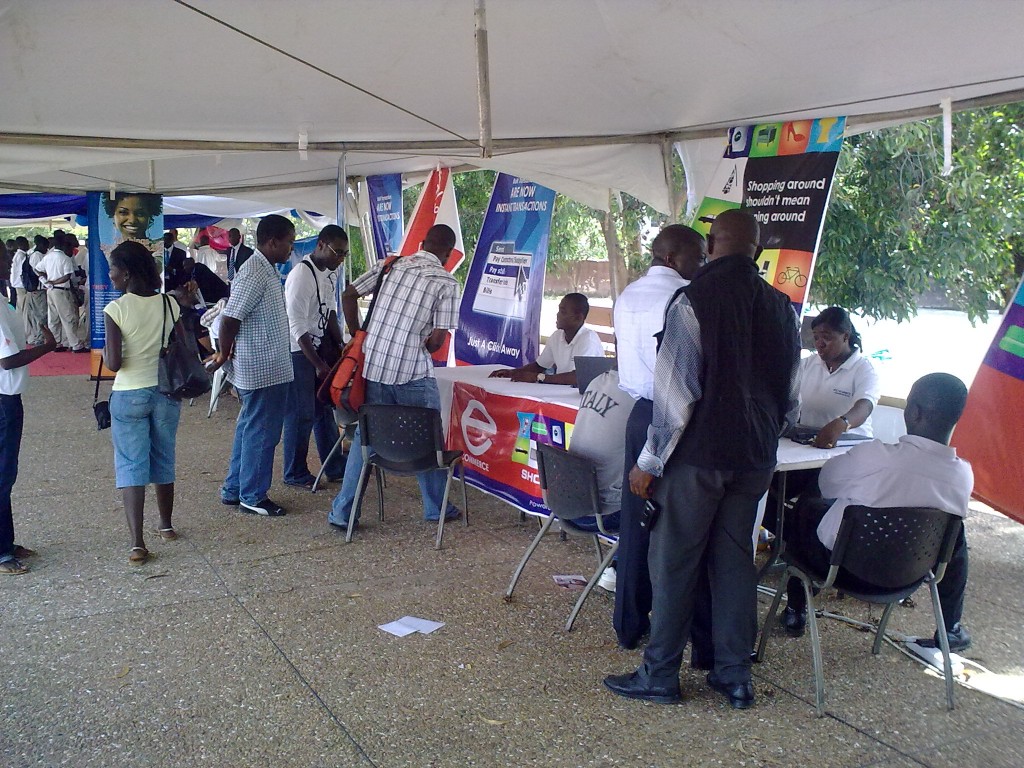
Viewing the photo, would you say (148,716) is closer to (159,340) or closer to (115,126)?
(159,340)

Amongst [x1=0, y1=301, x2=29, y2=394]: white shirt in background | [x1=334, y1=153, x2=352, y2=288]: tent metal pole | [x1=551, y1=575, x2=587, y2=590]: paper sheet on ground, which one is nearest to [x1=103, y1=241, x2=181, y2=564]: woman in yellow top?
[x1=0, y1=301, x2=29, y2=394]: white shirt in background

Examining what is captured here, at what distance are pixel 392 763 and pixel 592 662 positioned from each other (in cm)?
104

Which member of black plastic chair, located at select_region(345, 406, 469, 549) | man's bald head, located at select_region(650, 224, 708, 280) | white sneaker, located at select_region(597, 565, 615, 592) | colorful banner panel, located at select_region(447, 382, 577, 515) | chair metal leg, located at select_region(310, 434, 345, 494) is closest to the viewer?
man's bald head, located at select_region(650, 224, 708, 280)

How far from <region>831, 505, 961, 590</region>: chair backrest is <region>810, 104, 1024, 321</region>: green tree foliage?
414cm

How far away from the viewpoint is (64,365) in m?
13.1

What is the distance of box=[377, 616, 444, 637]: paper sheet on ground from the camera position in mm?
3812

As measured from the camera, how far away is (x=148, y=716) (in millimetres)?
3059

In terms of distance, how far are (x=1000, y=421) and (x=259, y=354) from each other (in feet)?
13.7

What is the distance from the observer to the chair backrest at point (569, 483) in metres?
3.72

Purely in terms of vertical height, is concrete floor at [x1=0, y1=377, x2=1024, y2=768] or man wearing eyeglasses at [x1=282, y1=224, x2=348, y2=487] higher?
man wearing eyeglasses at [x1=282, y1=224, x2=348, y2=487]

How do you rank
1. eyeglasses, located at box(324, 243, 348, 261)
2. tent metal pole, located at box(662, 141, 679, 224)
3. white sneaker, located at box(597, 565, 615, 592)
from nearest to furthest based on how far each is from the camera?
white sneaker, located at box(597, 565, 615, 592) → tent metal pole, located at box(662, 141, 679, 224) → eyeglasses, located at box(324, 243, 348, 261)

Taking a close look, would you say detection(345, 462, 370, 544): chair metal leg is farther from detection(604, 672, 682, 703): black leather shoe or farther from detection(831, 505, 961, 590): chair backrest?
detection(831, 505, 961, 590): chair backrest

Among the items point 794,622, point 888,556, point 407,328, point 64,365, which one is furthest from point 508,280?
point 64,365

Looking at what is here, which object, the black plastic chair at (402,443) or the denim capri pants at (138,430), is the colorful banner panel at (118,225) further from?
the black plastic chair at (402,443)
